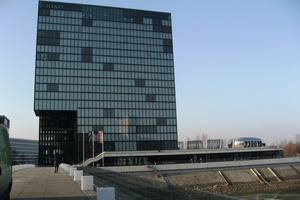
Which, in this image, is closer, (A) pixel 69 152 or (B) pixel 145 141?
(B) pixel 145 141

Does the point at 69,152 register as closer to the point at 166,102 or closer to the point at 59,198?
the point at 166,102

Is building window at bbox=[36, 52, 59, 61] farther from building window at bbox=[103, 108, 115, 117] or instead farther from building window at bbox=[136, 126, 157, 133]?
building window at bbox=[136, 126, 157, 133]

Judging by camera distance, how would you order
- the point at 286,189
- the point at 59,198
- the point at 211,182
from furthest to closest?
the point at 211,182 < the point at 286,189 < the point at 59,198

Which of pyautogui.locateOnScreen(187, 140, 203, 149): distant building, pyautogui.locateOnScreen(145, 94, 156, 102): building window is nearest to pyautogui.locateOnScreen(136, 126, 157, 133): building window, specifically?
pyautogui.locateOnScreen(145, 94, 156, 102): building window

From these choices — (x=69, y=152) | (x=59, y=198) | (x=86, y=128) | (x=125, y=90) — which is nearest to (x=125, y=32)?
(x=125, y=90)

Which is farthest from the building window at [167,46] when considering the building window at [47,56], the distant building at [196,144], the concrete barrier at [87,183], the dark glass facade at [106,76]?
the concrete barrier at [87,183]

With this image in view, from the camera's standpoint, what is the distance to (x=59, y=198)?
49.1 feet

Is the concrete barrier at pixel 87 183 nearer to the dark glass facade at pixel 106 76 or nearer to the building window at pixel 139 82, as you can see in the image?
the dark glass facade at pixel 106 76

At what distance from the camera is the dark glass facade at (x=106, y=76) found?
103 meters

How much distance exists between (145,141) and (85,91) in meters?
27.9

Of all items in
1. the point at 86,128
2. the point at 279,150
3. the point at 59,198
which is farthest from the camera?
the point at 86,128

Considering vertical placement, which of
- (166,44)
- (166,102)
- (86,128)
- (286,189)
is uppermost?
(166,44)

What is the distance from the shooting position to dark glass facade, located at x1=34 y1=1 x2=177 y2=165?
339 feet

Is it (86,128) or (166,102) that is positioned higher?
(166,102)
